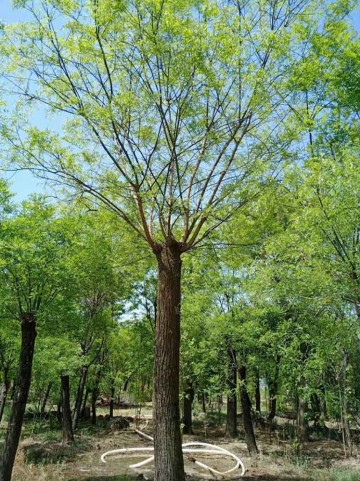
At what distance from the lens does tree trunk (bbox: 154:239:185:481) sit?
242 inches

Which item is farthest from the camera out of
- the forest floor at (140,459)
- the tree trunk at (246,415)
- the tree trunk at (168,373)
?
the tree trunk at (246,415)

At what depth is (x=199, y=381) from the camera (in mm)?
20469

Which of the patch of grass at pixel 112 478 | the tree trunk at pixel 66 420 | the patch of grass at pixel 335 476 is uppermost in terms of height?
the tree trunk at pixel 66 420

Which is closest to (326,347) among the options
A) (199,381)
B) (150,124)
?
(150,124)

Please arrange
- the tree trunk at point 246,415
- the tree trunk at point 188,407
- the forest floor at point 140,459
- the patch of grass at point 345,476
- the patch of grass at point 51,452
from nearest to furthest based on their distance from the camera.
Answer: the patch of grass at point 345,476, the forest floor at point 140,459, the patch of grass at point 51,452, the tree trunk at point 246,415, the tree trunk at point 188,407

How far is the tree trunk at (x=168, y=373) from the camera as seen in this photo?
→ 20.2 ft

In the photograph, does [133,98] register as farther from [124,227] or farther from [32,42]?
[124,227]

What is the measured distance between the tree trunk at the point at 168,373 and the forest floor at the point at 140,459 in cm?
490

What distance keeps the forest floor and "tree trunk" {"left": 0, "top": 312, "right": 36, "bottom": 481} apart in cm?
114

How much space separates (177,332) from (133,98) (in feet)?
13.0

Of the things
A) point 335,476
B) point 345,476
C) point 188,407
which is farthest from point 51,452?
point 345,476

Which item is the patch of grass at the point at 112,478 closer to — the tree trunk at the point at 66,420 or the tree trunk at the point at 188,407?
the tree trunk at the point at 66,420

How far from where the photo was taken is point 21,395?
9.93 metres

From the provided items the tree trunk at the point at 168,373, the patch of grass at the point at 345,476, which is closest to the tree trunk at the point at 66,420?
the patch of grass at the point at 345,476
